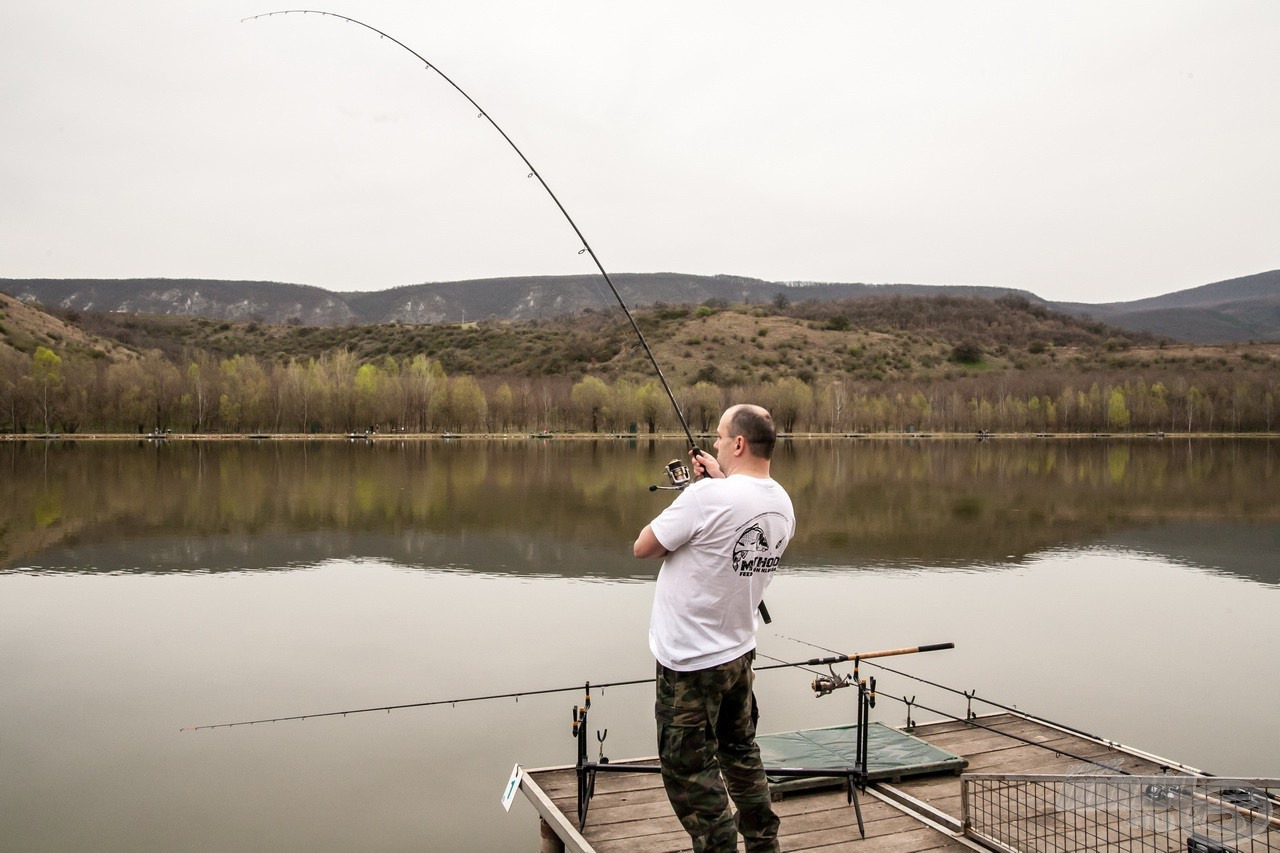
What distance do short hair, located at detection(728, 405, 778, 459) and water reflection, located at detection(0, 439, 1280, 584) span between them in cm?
1435

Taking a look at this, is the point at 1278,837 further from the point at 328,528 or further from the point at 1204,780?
the point at 328,528

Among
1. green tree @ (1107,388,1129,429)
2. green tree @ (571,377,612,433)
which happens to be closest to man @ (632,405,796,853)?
green tree @ (571,377,612,433)

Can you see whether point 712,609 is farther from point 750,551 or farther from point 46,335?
point 46,335

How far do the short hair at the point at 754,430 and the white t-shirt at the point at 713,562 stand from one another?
142mm

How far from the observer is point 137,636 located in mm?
13492

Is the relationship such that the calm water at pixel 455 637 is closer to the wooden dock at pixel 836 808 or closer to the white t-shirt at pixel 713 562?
the wooden dock at pixel 836 808

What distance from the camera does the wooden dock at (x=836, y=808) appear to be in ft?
19.2

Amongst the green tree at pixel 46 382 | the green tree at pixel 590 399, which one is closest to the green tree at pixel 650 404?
the green tree at pixel 590 399

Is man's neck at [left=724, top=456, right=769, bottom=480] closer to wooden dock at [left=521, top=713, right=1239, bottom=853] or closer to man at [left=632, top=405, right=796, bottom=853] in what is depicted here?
man at [left=632, top=405, right=796, bottom=853]

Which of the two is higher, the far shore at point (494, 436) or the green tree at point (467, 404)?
the green tree at point (467, 404)

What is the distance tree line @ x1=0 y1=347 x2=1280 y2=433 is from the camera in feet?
A: 263

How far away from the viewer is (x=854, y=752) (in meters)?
7.24

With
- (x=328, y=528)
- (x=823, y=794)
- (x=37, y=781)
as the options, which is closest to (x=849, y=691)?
(x=823, y=794)

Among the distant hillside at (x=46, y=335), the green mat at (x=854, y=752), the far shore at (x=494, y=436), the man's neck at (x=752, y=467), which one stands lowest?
the far shore at (x=494, y=436)
